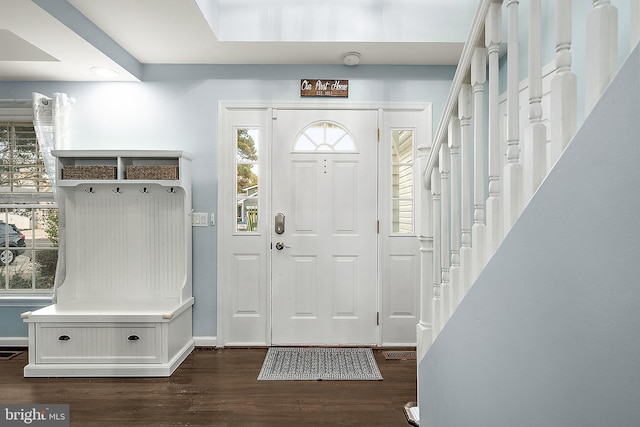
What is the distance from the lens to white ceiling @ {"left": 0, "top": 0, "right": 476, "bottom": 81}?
2.63m

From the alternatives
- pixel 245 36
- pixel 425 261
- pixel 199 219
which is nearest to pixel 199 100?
pixel 245 36

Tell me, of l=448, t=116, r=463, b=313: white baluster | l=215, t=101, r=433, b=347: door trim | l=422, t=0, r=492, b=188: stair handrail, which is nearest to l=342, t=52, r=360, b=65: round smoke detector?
l=215, t=101, r=433, b=347: door trim

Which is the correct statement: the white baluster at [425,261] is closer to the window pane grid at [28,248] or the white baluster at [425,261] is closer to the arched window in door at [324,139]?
the arched window in door at [324,139]

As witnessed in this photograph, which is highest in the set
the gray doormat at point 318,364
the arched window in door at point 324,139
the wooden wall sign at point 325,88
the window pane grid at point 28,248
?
the wooden wall sign at point 325,88

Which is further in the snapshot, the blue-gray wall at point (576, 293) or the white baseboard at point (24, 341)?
the white baseboard at point (24, 341)

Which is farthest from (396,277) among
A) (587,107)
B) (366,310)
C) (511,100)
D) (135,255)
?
(587,107)

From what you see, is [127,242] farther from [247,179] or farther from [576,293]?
[576,293]

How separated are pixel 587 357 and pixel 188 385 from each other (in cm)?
250

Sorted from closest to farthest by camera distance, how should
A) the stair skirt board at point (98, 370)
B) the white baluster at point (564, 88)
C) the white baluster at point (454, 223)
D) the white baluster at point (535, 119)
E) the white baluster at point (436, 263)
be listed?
the white baluster at point (564, 88) → the white baluster at point (535, 119) → the white baluster at point (454, 223) → the white baluster at point (436, 263) → the stair skirt board at point (98, 370)

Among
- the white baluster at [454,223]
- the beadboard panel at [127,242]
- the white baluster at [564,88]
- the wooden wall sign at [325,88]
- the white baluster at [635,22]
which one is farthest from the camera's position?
the wooden wall sign at [325,88]

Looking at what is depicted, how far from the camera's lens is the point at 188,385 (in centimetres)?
266

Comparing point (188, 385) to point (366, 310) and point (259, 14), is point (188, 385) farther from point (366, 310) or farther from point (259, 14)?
point (259, 14)

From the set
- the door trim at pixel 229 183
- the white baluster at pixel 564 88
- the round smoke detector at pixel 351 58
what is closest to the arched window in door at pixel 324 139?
the door trim at pixel 229 183

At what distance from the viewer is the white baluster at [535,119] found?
96 centimetres
